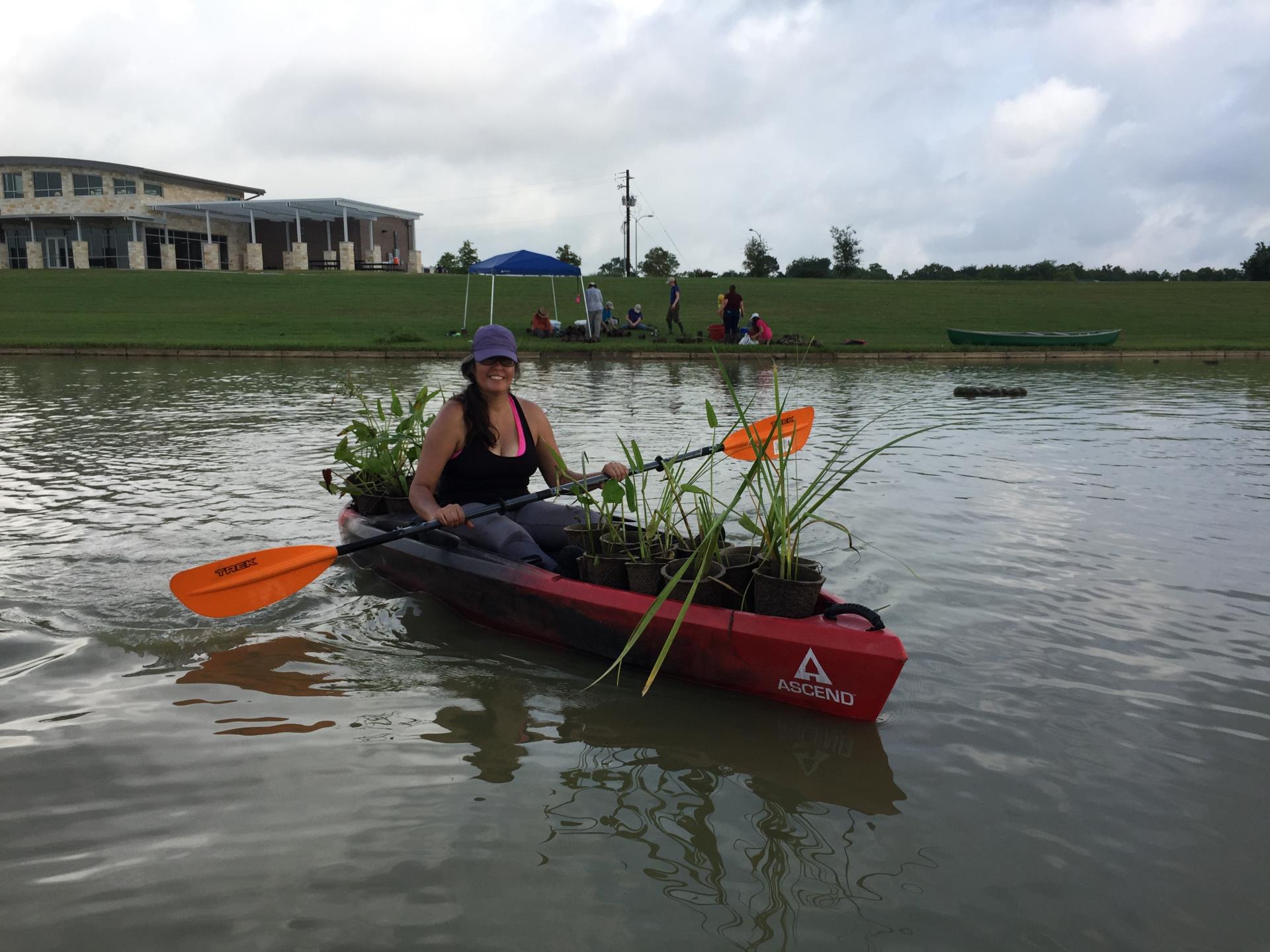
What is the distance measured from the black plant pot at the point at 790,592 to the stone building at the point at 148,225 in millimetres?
54971

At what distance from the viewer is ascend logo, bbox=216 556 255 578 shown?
186 inches

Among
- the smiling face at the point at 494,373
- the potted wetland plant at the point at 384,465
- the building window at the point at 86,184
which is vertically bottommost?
the potted wetland plant at the point at 384,465

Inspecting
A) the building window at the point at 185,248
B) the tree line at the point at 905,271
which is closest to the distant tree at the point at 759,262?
the tree line at the point at 905,271

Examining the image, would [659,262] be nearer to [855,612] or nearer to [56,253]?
[56,253]

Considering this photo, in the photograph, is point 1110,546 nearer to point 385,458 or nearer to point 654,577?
point 654,577

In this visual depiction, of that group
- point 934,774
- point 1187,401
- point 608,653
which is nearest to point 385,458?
point 608,653

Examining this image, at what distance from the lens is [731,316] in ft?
80.2

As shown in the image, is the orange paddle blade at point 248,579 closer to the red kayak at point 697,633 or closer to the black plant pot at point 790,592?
the red kayak at point 697,633

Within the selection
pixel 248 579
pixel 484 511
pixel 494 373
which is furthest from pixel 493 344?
pixel 248 579

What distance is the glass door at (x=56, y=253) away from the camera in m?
57.1

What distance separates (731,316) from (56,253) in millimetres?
49762

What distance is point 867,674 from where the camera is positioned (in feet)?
11.7

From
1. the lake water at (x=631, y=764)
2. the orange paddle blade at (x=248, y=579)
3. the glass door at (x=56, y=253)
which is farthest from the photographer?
the glass door at (x=56, y=253)

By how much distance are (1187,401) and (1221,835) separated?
42.3 ft
